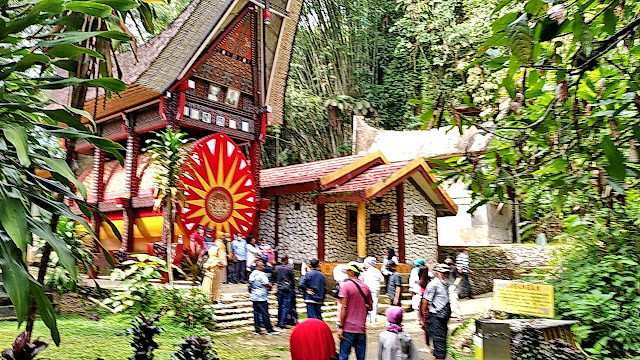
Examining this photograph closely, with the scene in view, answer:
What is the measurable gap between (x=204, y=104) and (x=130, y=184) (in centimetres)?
281

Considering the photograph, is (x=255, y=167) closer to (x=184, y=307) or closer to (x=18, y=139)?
(x=184, y=307)

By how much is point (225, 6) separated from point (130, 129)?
156 inches

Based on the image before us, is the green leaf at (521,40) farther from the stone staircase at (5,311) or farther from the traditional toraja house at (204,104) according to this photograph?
the traditional toraja house at (204,104)

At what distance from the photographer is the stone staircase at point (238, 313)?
30.8 feet

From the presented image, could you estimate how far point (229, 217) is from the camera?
1345 cm

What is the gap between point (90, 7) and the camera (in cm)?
203

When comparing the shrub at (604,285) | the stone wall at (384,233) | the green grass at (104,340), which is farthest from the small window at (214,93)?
the shrub at (604,285)

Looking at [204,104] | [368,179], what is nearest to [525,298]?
[368,179]

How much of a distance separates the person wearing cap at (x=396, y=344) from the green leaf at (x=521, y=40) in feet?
11.1

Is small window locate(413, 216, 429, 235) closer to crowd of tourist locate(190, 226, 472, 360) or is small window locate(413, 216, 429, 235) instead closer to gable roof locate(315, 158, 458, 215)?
gable roof locate(315, 158, 458, 215)

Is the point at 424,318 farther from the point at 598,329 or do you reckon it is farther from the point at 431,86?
the point at 431,86

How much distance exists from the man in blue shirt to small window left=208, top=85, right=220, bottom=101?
150 inches

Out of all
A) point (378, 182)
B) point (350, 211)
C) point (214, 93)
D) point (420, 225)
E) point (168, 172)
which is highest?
point (214, 93)

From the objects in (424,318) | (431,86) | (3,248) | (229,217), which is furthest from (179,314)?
(431,86)
